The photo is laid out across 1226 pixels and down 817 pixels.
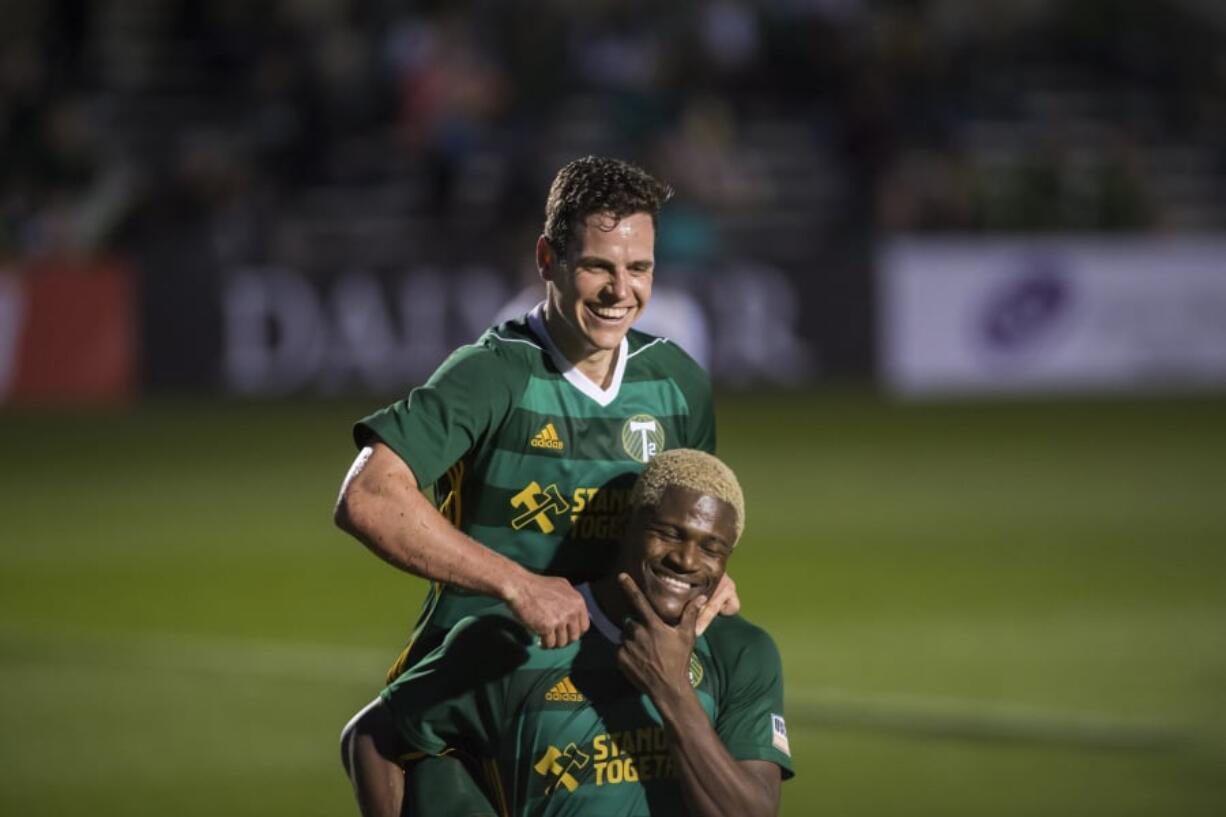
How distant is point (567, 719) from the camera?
4.60m

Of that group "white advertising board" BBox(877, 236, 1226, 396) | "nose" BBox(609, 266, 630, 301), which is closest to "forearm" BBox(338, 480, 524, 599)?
"nose" BBox(609, 266, 630, 301)

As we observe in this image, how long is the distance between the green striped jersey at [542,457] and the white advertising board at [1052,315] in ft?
59.1

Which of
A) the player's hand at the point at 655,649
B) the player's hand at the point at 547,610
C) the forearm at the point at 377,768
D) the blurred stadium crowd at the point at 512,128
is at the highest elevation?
the blurred stadium crowd at the point at 512,128

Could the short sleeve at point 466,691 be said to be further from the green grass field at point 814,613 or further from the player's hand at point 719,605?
the green grass field at point 814,613

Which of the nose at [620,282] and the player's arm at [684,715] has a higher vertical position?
the nose at [620,282]

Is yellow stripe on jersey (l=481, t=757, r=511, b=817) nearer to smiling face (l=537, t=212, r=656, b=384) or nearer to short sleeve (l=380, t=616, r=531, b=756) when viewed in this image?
short sleeve (l=380, t=616, r=531, b=756)

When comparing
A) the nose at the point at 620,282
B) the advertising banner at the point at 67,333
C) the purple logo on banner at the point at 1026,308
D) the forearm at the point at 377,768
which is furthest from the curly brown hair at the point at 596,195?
the purple logo on banner at the point at 1026,308

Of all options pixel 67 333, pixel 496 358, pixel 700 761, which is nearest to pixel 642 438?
pixel 496 358

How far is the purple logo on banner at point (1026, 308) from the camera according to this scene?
22.7m

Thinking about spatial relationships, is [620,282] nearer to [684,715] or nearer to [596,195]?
[596,195]

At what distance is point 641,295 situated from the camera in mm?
4750

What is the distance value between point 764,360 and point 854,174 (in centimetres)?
337

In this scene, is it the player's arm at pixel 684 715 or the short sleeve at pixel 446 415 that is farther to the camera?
the short sleeve at pixel 446 415

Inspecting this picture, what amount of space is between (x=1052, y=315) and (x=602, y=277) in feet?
61.2
